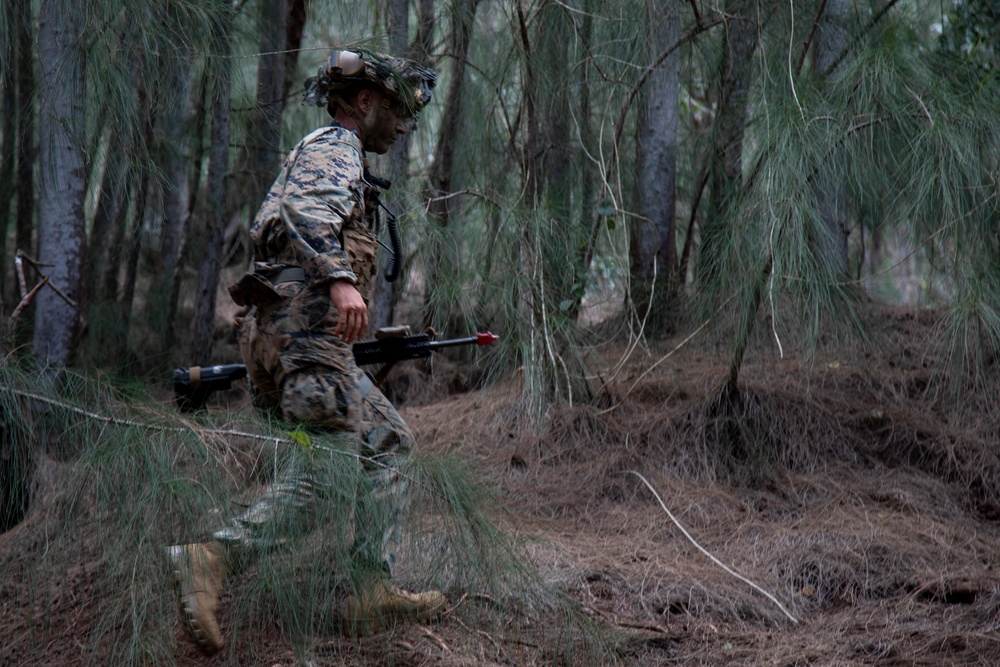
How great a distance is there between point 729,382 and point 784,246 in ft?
2.40

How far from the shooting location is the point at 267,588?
2096 mm

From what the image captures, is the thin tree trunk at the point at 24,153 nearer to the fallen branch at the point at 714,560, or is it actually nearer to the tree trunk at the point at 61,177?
the tree trunk at the point at 61,177

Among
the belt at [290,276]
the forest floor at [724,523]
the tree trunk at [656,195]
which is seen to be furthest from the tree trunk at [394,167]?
the belt at [290,276]

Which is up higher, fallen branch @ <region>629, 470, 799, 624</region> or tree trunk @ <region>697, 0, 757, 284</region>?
tree trunk @ <region>697, 0, 757, 284</region>

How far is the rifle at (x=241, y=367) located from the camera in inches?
104

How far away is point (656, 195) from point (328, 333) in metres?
2.35

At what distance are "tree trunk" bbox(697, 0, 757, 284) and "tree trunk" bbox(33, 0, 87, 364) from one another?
2.23m

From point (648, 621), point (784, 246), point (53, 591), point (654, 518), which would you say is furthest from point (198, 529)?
point (784, 246)

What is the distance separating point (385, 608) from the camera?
2.33m

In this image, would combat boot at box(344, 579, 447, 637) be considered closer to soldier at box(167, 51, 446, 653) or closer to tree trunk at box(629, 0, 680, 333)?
soldier at box(167, 51, 446, 653)

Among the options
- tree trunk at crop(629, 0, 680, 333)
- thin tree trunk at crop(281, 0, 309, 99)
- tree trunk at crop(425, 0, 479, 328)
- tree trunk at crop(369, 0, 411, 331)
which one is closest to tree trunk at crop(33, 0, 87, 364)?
tree trunk at crop(369, 0, 411, 331)

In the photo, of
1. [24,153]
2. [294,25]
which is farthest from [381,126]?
[24,153]

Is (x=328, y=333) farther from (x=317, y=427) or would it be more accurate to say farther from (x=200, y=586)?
(x=200, y=586)

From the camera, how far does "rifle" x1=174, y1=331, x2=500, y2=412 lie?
8.64 feet
